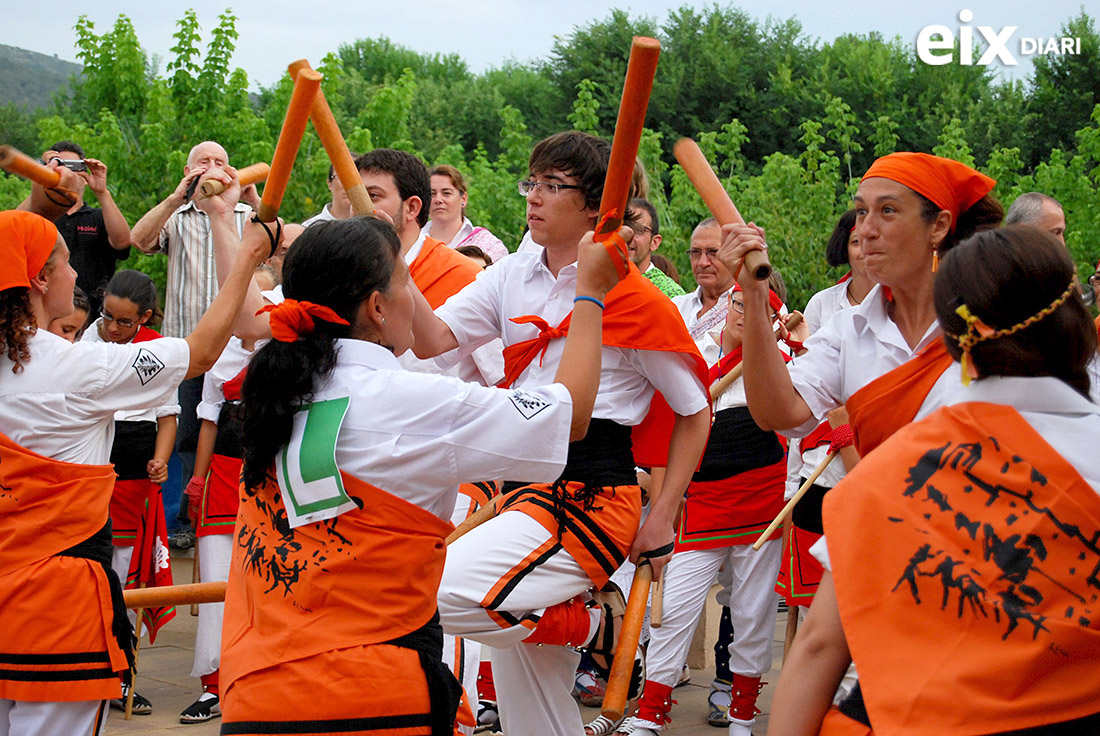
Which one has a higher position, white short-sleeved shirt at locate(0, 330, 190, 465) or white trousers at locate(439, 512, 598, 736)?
white short-sleeved shirt at locate(0, 330, 190, 465)

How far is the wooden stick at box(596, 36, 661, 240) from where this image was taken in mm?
2775

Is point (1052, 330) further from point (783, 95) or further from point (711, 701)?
point (783, 95)

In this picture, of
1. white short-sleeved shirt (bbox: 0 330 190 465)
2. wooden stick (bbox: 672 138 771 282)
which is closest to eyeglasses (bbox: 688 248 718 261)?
wooden stick (bbox: 672 138 771 282)

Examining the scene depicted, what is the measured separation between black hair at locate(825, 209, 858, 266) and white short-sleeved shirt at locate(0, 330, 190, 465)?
3216mm

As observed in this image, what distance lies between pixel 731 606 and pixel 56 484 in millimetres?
3222

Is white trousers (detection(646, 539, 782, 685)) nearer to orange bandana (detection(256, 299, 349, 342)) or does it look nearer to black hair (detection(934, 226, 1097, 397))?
orange bandana (detection(256, 299, 349, 342))

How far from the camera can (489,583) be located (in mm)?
3430

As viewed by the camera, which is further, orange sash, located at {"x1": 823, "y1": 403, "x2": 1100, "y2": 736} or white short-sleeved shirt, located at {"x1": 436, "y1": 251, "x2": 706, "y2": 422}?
white short-sleeved shirt, located at {"x1": 436, "y1": 251, "x2": 706, "y2": 422}

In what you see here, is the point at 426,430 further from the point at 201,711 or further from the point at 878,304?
the point at 201,711

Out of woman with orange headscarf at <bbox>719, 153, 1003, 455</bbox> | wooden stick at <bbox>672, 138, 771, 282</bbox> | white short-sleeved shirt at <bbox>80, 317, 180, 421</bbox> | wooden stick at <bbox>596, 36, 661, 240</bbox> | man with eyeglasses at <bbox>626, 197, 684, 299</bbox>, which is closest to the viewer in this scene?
wooden stick at <bbox>596, 36, 661, 240</bbox>

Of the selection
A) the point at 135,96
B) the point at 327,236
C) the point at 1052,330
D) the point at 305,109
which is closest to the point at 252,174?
the point at 305,109

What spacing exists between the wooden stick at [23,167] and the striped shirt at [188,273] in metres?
3.49

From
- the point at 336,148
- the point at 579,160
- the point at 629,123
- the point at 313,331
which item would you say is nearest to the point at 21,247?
the point at 336,148

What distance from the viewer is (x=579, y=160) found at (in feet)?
12.8
